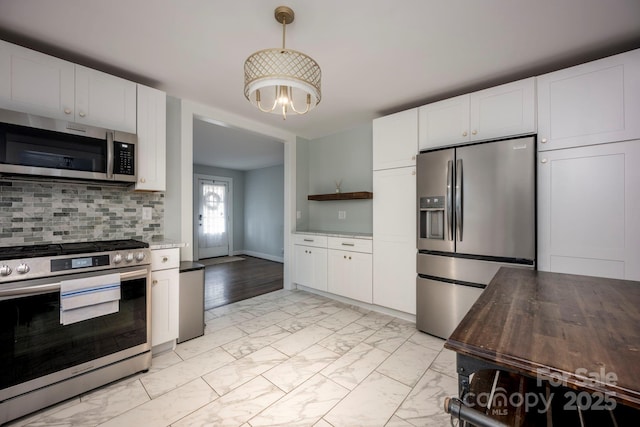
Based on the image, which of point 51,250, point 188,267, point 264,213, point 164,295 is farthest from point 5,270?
point 264,213

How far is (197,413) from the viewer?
1.60 meters

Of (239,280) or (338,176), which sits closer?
(338,176)

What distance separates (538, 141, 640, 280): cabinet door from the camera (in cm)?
184

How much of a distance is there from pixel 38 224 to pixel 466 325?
9.51ft

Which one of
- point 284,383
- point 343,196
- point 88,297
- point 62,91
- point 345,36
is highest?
point 345,36

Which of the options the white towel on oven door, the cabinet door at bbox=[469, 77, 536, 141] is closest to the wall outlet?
the white towel on oven door

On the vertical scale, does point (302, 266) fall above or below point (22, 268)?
below

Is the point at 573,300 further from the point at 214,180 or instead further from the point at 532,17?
the point at 214,180

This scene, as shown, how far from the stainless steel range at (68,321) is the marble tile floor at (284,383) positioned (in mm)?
132

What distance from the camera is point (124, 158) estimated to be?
2152 millimetres

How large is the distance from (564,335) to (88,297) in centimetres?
242

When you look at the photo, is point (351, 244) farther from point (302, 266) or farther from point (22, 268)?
point (22, 268)

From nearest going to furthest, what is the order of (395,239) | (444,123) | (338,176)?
1. (444,123)
2. (395,239)
3. (338,176)

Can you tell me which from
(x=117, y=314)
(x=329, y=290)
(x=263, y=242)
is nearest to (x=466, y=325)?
(x=117, y=314)
